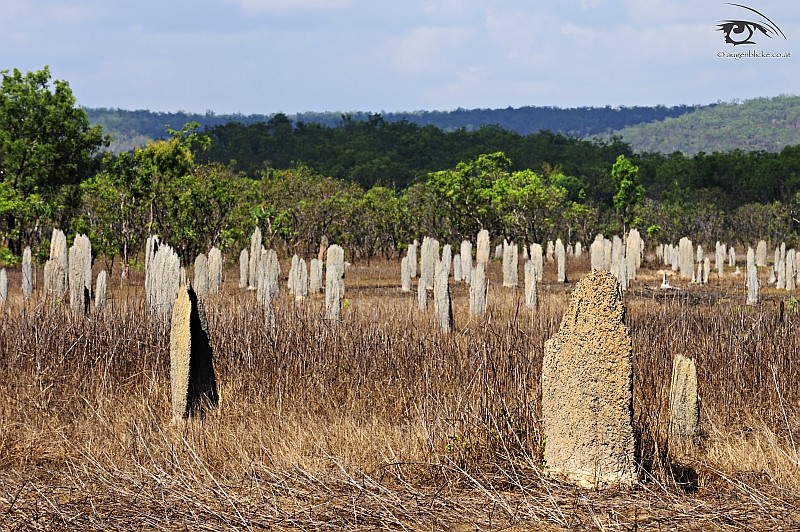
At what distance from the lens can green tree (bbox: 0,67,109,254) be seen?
94.7ft

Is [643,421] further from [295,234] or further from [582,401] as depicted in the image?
[295,234]

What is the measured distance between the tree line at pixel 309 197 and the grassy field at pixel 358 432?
17.5m

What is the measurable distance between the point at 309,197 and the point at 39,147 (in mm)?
17308

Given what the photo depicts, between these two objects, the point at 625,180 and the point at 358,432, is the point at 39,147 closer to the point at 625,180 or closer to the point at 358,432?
the point at 358,432

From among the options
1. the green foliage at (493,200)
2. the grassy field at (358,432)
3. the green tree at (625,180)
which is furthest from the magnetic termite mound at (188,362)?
the green tree at (625,180)

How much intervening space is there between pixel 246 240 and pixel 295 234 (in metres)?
3.40

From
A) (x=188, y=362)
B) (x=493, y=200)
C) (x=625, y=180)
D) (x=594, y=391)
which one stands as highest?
(x=625, y=180)

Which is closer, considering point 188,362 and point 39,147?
point 188,362

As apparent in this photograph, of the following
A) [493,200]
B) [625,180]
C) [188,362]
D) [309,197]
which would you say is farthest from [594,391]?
[625,180]

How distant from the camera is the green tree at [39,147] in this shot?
2886cm

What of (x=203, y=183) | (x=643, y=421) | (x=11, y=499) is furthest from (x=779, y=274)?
(x=11, y=499)

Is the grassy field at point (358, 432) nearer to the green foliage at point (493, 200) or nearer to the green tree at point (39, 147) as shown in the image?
the green tree at point (39, 147)

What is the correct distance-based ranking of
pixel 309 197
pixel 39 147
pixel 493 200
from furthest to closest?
pixel 309 197 → pixel 493 200 → pixel 39 147

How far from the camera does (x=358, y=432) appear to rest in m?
7.54
